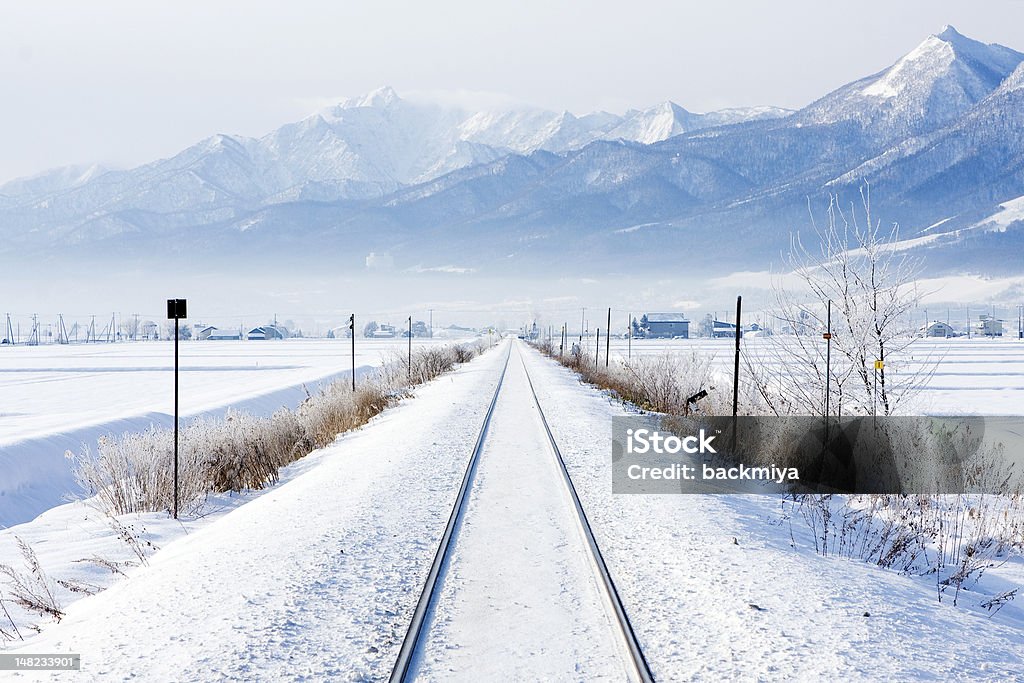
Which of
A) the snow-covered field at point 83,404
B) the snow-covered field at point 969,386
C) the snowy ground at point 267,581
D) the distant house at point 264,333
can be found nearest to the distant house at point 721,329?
the distant house at point 264,333

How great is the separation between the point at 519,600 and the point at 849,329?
1305 centimetres

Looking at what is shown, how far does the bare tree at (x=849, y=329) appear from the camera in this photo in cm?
1723

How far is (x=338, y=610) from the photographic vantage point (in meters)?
6.95

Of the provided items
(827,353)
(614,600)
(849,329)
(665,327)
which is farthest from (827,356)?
(665,327)

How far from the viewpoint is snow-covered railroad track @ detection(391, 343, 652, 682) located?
575 cm

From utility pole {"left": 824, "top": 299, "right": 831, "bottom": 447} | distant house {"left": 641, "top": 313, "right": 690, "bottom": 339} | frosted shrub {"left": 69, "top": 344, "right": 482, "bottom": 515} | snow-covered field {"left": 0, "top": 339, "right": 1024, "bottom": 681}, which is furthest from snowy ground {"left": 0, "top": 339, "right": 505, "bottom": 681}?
distant house {"left": 641, "top": 313, "right": 690, "bottom": 339}

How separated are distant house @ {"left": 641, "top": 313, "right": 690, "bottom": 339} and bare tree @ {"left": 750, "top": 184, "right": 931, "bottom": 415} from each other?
5858 inches

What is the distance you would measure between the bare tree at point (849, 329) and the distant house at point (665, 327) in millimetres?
148794

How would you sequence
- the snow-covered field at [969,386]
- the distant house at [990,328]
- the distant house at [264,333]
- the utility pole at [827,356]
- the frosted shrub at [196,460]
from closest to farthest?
the frosted shrub at [196,460], the utility pole at [827,356], the snow-covered field at [969,386], the distant house at [990,328], the distant house at [264,333]

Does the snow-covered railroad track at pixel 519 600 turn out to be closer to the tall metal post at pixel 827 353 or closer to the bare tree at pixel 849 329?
the tall metal post at pixel 827 353

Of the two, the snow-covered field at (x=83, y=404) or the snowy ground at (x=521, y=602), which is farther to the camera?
the snow-covered field at (x=83, y=404)

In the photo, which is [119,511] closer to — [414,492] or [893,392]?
[414,492]

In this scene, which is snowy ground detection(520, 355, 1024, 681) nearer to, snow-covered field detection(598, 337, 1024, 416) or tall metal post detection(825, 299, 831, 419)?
tall metal post detection(825, 299, 831, 419)

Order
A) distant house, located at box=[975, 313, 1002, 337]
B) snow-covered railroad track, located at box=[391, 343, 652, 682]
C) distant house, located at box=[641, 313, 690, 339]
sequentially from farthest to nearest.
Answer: distant house, located at box=[641, 313, 690, 339] → distant house, located at box=[975, 313, 1002, 337] → snow-covered railroad track, located at box=[391, 343, 652, 682]
